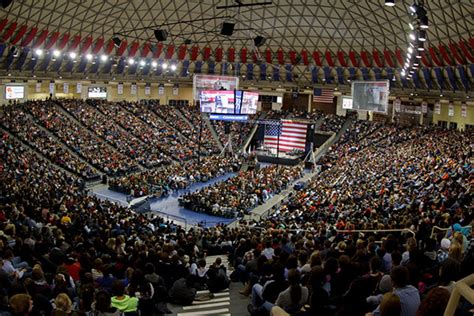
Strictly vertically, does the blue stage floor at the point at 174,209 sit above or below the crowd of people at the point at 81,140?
below

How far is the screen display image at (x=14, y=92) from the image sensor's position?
4339 cm

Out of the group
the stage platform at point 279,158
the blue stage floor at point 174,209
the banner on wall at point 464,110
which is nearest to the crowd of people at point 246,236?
the blue stage floor at point 174,209

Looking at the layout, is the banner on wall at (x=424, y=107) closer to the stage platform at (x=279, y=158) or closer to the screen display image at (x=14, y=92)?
the stage platform at (x=279, y=158)

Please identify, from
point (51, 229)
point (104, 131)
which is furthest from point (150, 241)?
point (104, 131)

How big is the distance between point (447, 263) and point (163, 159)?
37.5m

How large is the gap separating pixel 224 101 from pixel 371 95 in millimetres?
12771

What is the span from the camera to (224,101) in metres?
40.1

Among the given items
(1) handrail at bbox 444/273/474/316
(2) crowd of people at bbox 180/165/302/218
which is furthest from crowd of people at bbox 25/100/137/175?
(1) handrail at bbox 444/273/474/316

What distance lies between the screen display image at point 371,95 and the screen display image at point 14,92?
3149cm

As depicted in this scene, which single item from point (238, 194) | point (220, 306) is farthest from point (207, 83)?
point (220, 306)

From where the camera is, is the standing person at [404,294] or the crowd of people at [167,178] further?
the crowd of people at [167,178]

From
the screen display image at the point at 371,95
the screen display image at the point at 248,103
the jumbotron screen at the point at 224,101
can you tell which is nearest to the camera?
the screen display image at the point at 371,95

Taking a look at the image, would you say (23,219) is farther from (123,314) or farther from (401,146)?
(401,146)

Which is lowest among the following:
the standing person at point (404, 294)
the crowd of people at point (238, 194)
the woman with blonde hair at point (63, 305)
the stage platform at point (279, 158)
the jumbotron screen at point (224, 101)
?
the crowd of people at point (238, 194)
